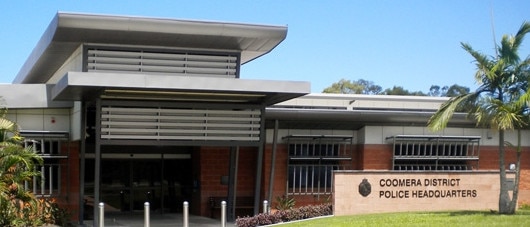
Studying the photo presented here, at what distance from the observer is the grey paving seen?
23.7 meters

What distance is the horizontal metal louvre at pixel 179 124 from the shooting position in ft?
71.8

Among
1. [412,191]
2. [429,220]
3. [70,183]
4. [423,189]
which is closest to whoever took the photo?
[429,220]

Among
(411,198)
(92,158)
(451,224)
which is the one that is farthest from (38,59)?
(451,224)

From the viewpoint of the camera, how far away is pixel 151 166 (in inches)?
1118

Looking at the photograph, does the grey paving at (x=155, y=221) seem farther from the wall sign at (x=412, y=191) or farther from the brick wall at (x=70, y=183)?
the wall sign at (x=412, y=191)

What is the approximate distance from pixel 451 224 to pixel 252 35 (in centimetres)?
721

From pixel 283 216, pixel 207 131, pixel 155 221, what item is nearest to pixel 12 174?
pixel 207 131

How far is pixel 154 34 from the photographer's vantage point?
2145 centimetres

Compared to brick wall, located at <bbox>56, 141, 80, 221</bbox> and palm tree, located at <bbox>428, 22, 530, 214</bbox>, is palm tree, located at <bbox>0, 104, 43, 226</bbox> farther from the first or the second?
palm tree, located at <bbox>428, 22, 530, 214</bbox>

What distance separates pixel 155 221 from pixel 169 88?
6367 mm

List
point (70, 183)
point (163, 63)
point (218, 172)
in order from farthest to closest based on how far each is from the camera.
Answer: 1. point (218, 172)
2. point (70, 183)
3. point (163, 63)

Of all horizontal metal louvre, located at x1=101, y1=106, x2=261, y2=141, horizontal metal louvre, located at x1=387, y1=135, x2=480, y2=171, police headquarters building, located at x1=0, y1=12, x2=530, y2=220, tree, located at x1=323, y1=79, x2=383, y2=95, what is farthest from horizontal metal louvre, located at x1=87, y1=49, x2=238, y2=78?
tree, located at x1=323, y1=79, x2=383, y2=95

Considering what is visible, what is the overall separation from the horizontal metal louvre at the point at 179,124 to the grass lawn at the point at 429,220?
349 centimetres

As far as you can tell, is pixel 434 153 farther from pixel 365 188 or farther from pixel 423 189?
pixel 365 188
